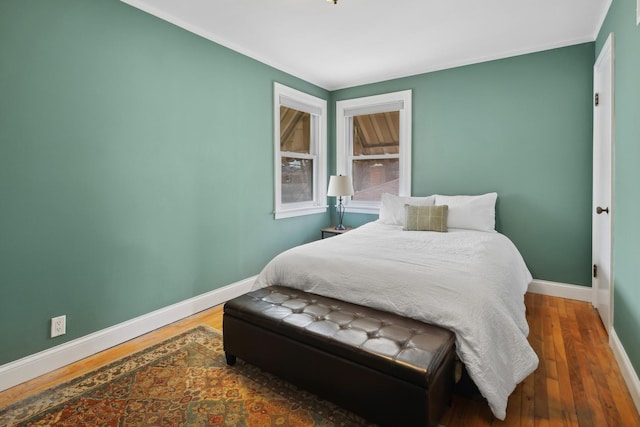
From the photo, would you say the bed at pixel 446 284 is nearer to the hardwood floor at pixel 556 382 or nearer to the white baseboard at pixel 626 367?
the hardwood floor at pixel 556 382

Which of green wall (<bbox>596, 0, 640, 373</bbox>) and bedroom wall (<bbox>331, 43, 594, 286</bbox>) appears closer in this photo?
green wall (<bbox>596, 0, 640, 373</bbox>)

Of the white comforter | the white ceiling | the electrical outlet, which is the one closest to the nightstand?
the white comforter

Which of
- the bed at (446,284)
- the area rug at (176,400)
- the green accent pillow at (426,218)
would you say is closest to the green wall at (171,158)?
the area rug at (176,400)

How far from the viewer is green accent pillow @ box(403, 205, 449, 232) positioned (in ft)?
10.3

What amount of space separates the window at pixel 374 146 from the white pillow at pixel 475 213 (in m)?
0.80

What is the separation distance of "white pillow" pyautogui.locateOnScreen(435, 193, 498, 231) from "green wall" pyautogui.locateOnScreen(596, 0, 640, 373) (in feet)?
3.41

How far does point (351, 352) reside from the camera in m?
1.48

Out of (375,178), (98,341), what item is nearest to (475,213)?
(375,178)

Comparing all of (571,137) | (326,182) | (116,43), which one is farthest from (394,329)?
(326,182)

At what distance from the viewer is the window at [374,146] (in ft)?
13.2

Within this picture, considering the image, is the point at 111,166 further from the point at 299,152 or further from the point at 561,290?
the point at 561,290

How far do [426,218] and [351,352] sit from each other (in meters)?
1.99

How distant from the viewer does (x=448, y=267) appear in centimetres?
190

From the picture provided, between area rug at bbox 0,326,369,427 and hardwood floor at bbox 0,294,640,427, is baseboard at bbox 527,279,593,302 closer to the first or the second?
hardwood floor at bbox 0,294,640,427
